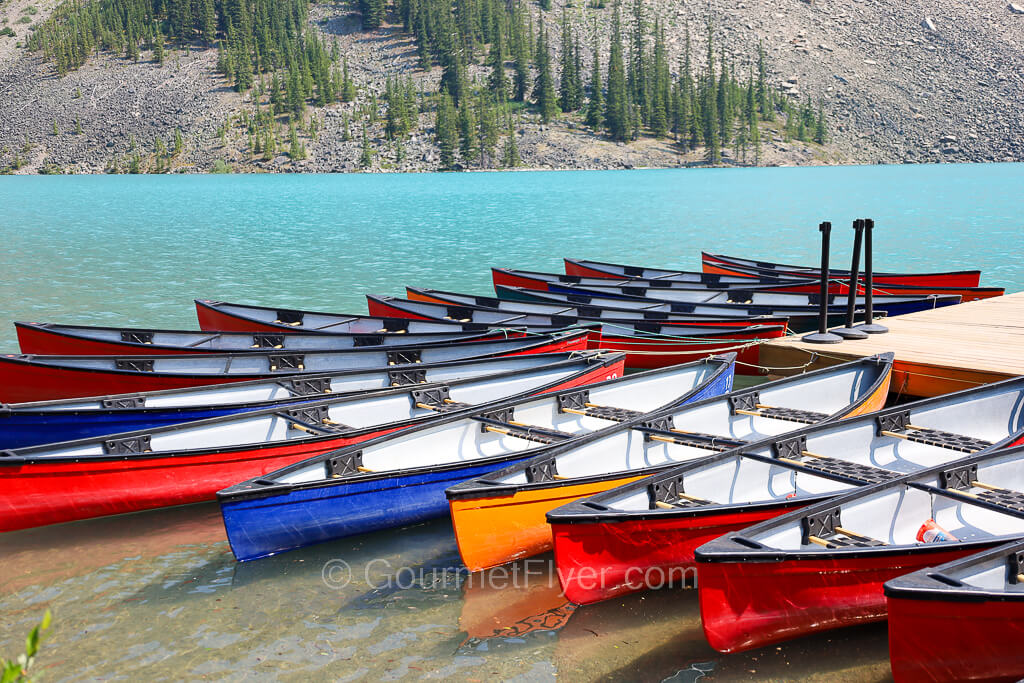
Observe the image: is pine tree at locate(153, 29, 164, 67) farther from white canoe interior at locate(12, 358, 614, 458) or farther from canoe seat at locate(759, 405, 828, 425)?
canoe seat at locate(759, 405, 828, 425)

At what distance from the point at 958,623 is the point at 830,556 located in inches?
40.8

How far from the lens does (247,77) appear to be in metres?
156

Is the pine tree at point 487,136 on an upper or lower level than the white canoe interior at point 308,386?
upper

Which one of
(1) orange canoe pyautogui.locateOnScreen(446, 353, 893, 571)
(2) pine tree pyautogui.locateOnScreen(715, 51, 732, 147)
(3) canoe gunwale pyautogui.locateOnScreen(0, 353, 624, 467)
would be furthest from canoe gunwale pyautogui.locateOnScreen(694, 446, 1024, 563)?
(2) pine tree pyautogui.locateOnScreen(715, 51, 732, 147)

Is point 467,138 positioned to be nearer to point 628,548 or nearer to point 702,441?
point 702,441

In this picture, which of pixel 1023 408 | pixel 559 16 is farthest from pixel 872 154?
pixel 1023 408

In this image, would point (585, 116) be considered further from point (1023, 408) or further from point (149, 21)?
point (1023, 408)

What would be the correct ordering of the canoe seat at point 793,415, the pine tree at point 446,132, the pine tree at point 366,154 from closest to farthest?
the canoe seat at point 793,415 < the pine tree at point 366,154 < the pine tree at point 446,132

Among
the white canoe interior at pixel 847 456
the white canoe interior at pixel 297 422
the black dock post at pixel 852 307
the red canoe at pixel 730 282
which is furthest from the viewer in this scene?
the red canoe at pixel 730 282

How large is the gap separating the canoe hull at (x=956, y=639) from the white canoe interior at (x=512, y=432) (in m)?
4.66

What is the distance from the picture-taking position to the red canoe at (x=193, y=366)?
47.3ft

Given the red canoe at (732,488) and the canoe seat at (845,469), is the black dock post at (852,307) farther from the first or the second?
the canoe seat at (845,469)

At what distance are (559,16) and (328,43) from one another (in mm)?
47452

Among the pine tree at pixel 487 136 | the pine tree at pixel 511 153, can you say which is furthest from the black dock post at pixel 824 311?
the pine tree at pixel 487 136
